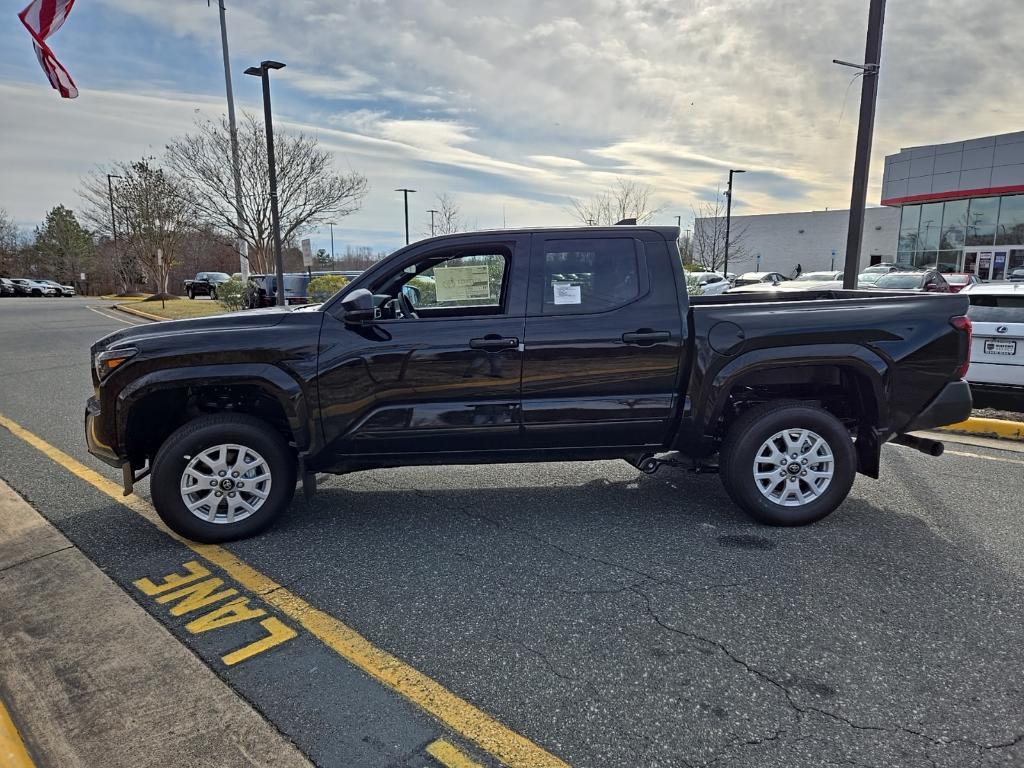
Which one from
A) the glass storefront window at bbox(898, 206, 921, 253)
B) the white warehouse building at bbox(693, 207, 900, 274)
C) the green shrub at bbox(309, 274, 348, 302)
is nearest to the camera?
the green shrub at bbox(309, 274, 348, 302)

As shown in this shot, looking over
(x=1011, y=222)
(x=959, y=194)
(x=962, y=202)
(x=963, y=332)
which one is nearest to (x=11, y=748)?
(x=963, y=332)

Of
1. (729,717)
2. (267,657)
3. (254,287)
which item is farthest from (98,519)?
(254,287)

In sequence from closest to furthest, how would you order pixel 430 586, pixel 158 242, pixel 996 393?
pixel 430 586
pixel 996 393
pixel 158 242

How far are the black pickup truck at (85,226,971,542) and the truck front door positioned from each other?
1 cm

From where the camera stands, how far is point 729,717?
8.07ft

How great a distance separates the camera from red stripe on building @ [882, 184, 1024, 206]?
32.5 meters

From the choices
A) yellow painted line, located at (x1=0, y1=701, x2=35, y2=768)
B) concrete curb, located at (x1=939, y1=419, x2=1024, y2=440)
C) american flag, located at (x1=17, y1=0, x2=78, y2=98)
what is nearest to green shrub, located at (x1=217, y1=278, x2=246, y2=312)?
american flag, located at (x1=17, y1=0, x2=78, y2=98)

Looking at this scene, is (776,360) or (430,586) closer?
(430,586)

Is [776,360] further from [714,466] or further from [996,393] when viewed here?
[996,393]

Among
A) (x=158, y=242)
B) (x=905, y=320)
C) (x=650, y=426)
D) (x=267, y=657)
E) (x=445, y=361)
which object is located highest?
(x=158, y=242)

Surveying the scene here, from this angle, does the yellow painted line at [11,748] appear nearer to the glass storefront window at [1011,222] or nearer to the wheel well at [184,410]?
the wheel well at [184,410]

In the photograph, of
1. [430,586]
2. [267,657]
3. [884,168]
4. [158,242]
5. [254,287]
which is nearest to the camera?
[267,657]

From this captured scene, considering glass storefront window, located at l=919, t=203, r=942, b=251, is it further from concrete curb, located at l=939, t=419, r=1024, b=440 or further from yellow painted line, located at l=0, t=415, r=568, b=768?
yellow painted line, located at l=0, t=415, r=568, b=768

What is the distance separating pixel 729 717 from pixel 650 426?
6.74 ft
